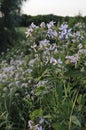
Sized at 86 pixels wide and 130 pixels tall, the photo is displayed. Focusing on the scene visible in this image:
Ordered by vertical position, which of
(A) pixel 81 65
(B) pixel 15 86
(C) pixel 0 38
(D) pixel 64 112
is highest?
(A) pixel 81 65

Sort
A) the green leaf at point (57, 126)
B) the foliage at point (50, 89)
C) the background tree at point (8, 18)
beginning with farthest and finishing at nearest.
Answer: the background tree at point (8, 18)
the foliage at point (50, 89)
the green leaf at point (57, 126)

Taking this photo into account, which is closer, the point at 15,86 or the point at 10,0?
the point at 15,86

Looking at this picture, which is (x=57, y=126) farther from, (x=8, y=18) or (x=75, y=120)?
(x=8, y=18)

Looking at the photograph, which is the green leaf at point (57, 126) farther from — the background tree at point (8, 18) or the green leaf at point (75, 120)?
the background tree at point (8, 18)

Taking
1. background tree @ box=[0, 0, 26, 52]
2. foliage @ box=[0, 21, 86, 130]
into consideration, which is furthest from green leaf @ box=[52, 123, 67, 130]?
background tree @ box=[0, 0, 26, 52]

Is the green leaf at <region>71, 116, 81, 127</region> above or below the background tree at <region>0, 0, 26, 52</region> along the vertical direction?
above

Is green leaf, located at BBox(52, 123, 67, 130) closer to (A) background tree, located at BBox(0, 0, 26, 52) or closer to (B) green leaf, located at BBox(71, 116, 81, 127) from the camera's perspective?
(B) green leaf, located at BBox(71, 116, 81, 127)

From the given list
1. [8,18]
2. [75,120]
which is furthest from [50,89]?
[8,18]

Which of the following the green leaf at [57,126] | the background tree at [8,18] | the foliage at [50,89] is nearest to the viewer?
the green leaf at [57,126]

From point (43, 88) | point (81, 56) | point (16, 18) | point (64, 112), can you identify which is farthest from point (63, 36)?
point (16, 18)

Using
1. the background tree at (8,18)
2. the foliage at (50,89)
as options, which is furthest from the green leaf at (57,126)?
the background tree at (8,18)

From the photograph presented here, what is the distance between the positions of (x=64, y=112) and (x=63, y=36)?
825 millimetres

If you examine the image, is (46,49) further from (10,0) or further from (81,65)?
(10,0)

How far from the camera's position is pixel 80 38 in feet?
13.4
